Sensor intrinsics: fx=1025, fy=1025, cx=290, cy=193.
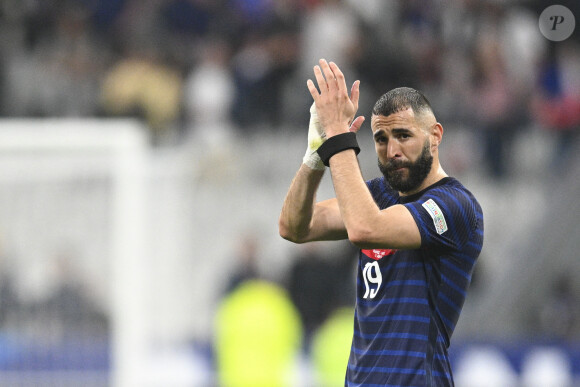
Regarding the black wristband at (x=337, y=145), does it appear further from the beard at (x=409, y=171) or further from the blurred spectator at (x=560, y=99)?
the blurred spectator at (x=560, y=99)

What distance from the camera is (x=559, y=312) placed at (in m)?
11.1

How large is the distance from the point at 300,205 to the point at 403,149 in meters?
0.60

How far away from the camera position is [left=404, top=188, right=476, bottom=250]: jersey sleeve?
Answer: 4.04 metres

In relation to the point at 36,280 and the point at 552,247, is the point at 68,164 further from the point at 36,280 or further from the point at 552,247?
the point at 552,247

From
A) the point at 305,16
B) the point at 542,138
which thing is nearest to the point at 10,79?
the point at 305,16

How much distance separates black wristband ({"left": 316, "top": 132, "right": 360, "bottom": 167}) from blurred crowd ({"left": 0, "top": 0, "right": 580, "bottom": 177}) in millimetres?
7388

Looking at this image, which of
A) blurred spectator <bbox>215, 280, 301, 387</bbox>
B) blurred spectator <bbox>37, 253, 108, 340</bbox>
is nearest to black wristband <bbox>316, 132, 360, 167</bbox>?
blurred spectator <bbox>37, 253, 108, 340</bbox>

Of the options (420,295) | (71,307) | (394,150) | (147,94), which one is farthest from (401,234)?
(147,94)

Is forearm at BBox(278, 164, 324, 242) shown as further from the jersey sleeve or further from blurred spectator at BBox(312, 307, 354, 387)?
blurred spectator at BBox(312, 307, 354, 387)

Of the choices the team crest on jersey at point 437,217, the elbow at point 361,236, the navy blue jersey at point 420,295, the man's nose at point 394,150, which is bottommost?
the navy blue jersey at point 420,295

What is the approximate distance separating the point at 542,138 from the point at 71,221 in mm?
5915

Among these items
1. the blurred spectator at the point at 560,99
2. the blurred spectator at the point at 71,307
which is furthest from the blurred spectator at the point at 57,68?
the blurred spectator at the point at 560,99

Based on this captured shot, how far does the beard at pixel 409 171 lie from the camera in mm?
4191

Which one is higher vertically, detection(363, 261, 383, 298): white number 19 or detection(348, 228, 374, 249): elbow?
detection(348, 228, 374, 249): elbow
